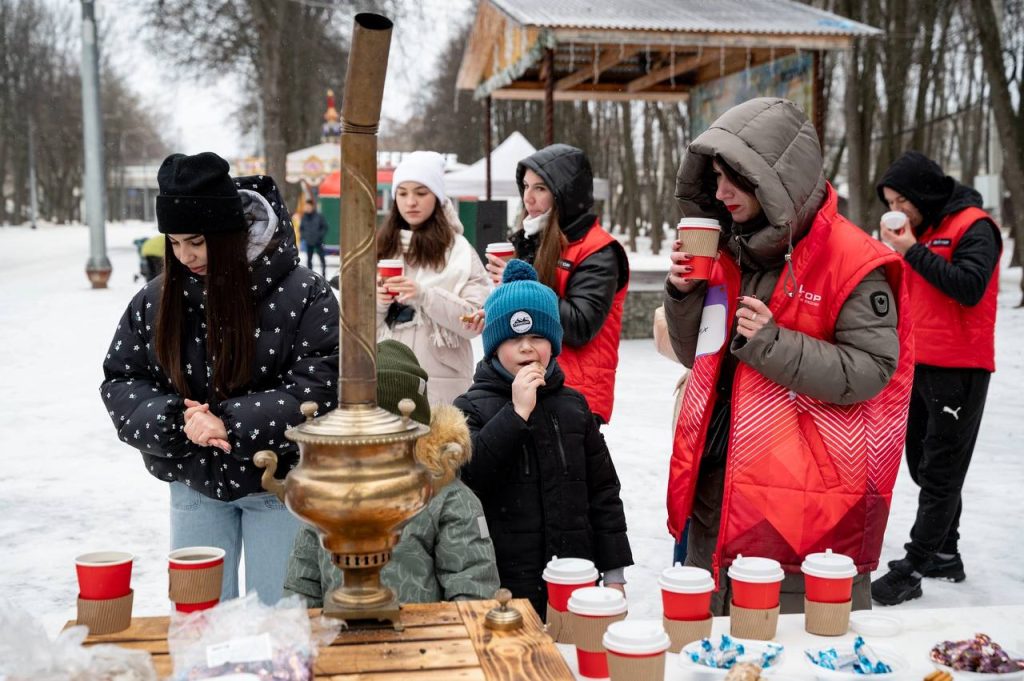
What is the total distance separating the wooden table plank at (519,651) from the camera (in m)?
1.68

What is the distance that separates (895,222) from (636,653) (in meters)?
3.31

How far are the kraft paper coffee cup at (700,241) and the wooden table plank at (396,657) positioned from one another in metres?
1.32

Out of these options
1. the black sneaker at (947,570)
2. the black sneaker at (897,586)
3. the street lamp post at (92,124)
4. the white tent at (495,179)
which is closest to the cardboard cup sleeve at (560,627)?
the black sneaker at (897,586)

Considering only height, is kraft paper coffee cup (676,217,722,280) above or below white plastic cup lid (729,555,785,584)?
above

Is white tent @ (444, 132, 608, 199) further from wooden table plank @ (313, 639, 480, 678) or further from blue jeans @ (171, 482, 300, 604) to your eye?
wooden table plank @ (313, 639, 480, 678)

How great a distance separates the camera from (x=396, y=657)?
1740 millimetres

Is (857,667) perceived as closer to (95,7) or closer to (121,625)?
(121,625)

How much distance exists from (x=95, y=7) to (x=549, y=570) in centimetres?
2114

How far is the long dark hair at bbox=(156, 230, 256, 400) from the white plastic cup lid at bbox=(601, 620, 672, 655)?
152cm

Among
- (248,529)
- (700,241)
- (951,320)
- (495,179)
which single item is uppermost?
(495,179)

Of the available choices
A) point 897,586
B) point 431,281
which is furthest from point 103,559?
point 897,586

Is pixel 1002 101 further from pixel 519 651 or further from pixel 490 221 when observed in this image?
pixel 519 651

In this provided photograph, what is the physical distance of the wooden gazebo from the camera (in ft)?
34.5

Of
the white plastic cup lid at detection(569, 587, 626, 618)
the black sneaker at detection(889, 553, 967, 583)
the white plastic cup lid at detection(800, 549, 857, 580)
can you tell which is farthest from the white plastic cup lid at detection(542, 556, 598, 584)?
the black sneaker at detection(889, 553, 967, 583)
